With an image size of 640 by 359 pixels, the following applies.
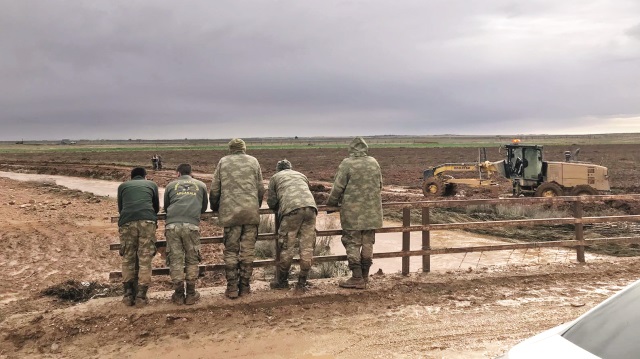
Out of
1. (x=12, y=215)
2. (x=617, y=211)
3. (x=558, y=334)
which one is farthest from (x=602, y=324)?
(x=617, y=211)

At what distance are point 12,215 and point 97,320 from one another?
11.1 metres

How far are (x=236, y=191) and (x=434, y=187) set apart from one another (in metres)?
16.3

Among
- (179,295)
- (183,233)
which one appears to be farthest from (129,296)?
(183,233)

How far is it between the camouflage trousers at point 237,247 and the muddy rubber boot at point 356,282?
1.39 m

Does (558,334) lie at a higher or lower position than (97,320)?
higher

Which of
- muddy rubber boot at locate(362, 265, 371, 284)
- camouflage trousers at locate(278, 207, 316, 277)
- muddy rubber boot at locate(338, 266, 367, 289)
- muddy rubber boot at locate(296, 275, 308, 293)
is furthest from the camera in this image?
muddy rubber boot at locate(362, 265, 371, 284)

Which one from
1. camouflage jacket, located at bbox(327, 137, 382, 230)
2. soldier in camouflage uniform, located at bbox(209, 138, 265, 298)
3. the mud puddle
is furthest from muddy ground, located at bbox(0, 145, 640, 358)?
the mud puddle

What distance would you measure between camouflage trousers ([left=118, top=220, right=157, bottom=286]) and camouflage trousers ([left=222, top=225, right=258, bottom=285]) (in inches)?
36.7

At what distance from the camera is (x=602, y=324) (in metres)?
2.40

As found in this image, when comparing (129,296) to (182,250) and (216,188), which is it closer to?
(182,250)

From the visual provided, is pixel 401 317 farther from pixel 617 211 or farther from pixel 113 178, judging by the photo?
pixel 113 178

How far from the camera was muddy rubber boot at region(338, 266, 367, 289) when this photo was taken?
6.80 metres

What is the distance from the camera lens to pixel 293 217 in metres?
6.39

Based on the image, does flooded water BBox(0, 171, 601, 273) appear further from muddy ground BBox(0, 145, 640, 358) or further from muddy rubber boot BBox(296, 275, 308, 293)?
muddy rubber boot BBox(296, 275, 308, 293)
